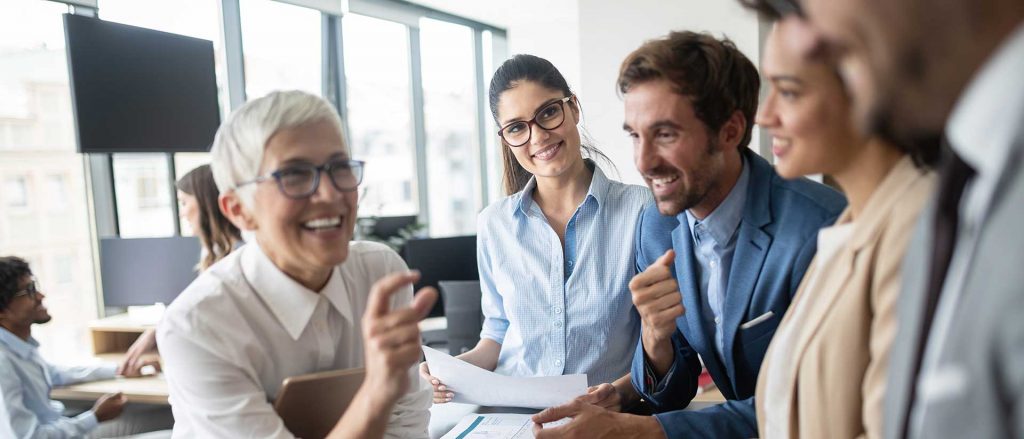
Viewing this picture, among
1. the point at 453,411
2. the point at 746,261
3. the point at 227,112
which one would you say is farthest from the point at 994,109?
the point at 227,112

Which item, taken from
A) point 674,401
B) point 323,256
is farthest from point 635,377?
point 323,256

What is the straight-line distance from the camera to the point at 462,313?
3381 mm

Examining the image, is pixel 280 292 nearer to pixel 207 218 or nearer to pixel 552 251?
pixel 552 251

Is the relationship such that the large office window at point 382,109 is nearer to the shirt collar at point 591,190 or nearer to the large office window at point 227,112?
the large office window at point 227,112

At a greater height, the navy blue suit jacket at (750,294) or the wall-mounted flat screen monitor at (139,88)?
the wall-mounted flat screen monitor at (139,88)

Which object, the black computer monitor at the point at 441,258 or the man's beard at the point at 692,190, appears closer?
the man's beard at the point at 692,190

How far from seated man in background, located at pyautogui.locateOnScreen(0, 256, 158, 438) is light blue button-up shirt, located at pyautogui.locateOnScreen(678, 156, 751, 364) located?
2.78 metres

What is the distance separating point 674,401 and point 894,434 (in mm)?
955

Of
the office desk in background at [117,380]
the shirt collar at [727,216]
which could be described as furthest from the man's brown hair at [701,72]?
the office desk in background at [117,380]

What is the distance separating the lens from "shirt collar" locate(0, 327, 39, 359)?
295 cm

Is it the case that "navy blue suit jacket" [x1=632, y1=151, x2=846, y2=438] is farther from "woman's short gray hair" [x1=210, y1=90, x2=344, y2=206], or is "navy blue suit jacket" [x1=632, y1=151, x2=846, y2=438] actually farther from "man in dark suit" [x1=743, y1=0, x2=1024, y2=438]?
"woman's short gray hair" [x1=210, y1=90, x2=344, y2=206]

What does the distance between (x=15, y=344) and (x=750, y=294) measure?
3.07m

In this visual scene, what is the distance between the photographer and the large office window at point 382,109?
22.3ft

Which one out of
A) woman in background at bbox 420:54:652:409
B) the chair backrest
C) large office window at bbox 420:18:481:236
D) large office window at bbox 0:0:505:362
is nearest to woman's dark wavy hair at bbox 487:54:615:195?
woman in background at bbox 420:54:652:409
